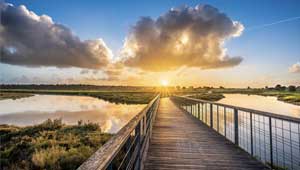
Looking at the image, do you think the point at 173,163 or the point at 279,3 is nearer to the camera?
the point at 173,163

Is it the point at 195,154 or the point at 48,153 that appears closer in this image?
the point at 195,154

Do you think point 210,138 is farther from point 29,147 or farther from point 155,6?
point 29,147

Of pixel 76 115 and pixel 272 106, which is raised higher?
pixel 272 106

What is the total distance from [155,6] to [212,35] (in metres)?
5.86

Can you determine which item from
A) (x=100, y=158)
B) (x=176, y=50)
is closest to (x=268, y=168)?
(x=100, y=158)

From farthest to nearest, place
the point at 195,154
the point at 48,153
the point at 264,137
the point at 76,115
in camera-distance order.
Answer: the point at 76,115 < the point at 48,153 < the point at 195,154 < the point at 264,137

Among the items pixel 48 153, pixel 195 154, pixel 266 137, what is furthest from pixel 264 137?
pixel 48 153

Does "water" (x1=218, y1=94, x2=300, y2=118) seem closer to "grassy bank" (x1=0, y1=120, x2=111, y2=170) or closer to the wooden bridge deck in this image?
the wooden bridge deck

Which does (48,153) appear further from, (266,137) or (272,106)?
(272,106)

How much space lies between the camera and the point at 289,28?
12195 mm

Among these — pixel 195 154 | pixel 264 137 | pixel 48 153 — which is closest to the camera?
pixel 264 137

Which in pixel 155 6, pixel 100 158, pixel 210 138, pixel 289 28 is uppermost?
pixel 155 6

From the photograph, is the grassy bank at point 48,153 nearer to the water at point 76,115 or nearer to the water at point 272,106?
the water at point 76,115

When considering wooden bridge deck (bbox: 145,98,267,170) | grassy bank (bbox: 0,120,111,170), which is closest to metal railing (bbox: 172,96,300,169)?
wooden bridge deck (bbox: 145,98,267,170)
